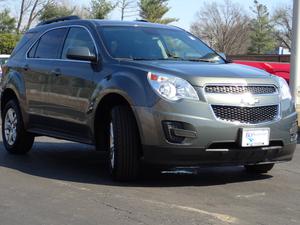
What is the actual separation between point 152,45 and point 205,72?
3.80 ft

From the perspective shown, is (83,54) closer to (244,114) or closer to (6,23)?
→ (244,114)

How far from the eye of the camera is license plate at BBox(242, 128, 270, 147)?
245 inches

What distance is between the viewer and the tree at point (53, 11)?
61.1 metres

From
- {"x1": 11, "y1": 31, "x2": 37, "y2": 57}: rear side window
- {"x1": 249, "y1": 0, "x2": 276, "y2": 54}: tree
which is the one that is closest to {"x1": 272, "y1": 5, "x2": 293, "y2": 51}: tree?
{"x1": 249, "y1": 0, "x2": 276, "y2": 54}: tree

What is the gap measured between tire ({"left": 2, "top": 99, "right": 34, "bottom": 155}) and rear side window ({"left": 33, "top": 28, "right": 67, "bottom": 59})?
2.66 feet

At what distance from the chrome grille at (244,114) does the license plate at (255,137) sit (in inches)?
4.1

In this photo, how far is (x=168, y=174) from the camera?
7.35m

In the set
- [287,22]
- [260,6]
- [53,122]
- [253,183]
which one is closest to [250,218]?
[253,183]

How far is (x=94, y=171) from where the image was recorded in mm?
7496

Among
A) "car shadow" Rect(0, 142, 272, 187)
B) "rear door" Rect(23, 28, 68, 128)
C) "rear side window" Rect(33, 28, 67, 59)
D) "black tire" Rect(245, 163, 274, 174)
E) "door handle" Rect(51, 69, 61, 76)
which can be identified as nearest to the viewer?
"car shadow" Rect(0, 142, 272, 187)

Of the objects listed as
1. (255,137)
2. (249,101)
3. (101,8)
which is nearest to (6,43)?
(101,8)

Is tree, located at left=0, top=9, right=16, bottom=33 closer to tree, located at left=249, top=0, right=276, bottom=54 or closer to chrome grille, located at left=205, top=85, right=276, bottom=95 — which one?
tree, located at left=249, top=0, right=276, bottom=54

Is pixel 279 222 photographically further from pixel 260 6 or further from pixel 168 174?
pixel 260 6

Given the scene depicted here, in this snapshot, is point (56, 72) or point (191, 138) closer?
point (191, 138)
